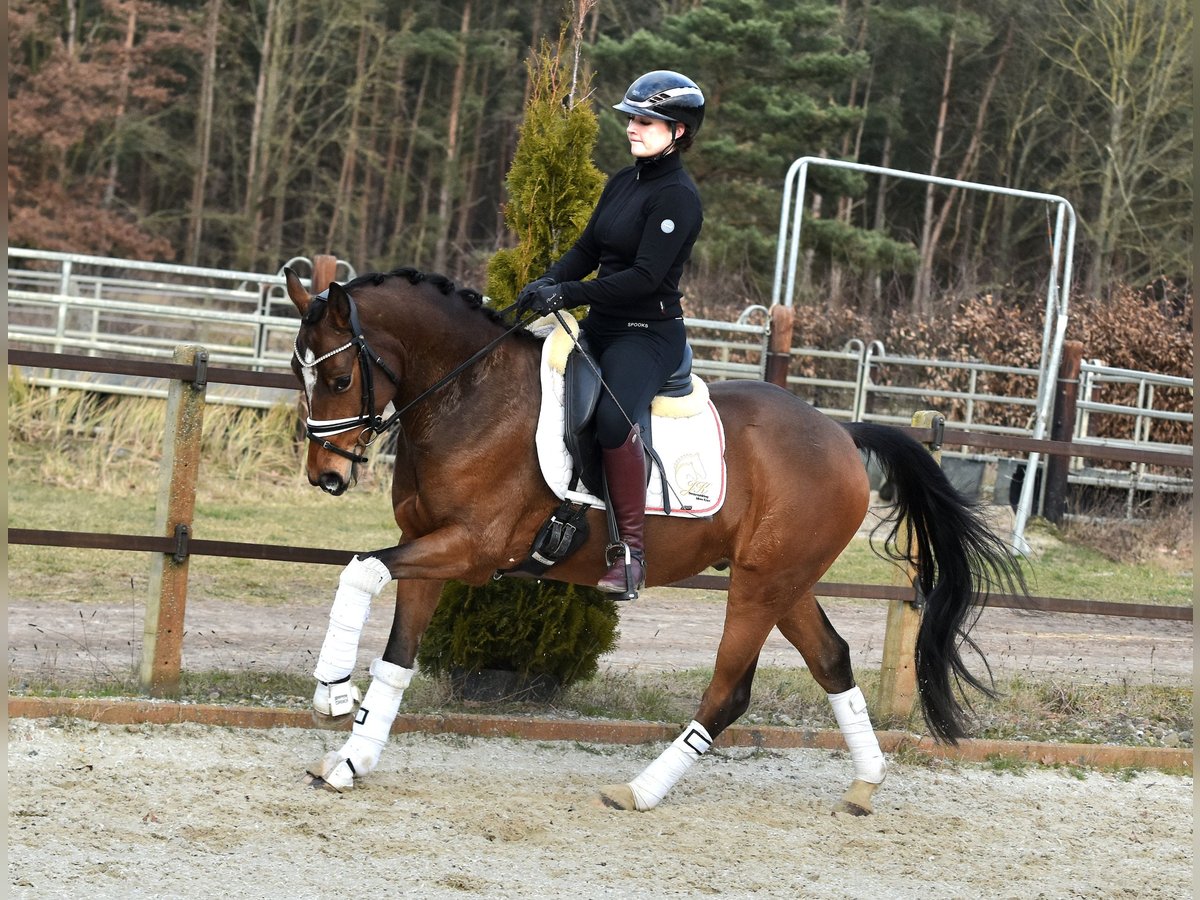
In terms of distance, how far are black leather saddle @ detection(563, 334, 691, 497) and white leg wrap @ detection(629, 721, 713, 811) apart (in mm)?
1141

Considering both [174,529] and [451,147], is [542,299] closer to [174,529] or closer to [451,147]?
[174,529]

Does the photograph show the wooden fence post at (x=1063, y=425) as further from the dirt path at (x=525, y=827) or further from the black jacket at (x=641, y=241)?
the black jacket at (x=641, y=241)

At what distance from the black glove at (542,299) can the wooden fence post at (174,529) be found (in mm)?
1909

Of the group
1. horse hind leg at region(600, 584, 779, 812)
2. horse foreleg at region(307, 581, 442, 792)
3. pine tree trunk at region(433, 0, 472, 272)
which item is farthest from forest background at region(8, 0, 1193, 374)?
horse foreleg at region(307, 581, 442, 792)

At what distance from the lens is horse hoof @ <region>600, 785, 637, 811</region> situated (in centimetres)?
543

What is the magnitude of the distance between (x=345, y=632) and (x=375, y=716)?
55 cm

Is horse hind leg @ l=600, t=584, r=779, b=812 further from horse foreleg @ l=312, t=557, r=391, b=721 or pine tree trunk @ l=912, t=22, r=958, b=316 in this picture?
pine tree trunk @ l=912, t=22, r=958, b=316

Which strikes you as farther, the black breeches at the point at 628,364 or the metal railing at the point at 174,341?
the metal railing at the point at 174,341

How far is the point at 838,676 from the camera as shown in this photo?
584 centimetres

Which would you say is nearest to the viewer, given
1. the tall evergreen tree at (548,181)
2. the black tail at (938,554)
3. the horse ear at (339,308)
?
the horse ear at (339,308)

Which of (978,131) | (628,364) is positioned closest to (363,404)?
(628,364)

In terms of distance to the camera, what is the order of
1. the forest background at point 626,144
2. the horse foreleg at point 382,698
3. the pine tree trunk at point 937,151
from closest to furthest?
the horse foreleg at point 382,698 < the forest background at point 626,144 < the pine tree trunk at point 937,151

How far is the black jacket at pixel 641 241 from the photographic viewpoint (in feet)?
16.8

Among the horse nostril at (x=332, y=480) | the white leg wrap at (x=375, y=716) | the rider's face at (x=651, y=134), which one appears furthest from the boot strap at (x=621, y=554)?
the rider's face at (x=651, y=134)
